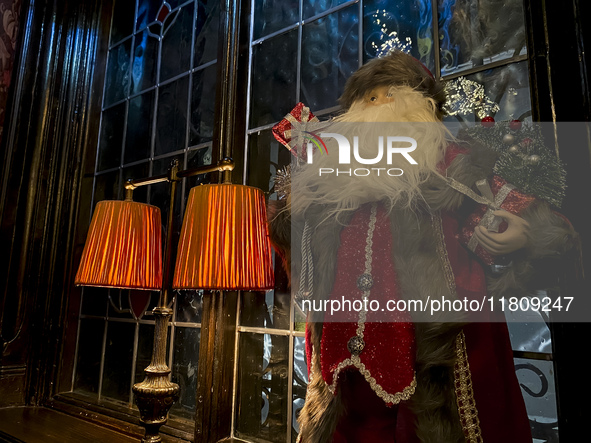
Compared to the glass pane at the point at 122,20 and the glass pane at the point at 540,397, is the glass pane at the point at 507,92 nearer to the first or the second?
the glass pane at the point at 540,397

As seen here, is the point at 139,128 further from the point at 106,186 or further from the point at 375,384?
the point at 375,384

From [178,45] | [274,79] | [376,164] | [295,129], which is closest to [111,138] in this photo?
[178,45]

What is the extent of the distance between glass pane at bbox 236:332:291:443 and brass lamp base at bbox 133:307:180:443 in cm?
24

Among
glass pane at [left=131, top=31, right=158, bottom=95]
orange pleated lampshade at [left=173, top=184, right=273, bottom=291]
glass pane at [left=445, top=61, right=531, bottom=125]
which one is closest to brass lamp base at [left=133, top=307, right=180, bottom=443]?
orange pleated lampshade at [left=173, top=184, right=273, bottom=291]

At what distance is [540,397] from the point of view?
0.72 metres

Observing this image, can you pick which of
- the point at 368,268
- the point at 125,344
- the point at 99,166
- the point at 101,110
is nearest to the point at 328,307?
the point at 368,268

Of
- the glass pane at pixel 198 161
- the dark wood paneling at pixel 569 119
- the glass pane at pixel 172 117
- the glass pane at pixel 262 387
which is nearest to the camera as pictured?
the dark wood paneling at pixel 569 119

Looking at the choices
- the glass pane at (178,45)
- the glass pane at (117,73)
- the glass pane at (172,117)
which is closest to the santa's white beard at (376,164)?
the glass pane at (172,117)

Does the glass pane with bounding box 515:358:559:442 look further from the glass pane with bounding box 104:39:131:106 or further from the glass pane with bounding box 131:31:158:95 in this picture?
the glass pane with bounding box 104:39:131:106

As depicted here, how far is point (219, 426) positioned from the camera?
3.57 feet

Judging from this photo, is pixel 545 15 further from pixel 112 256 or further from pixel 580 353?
pixel 112 256

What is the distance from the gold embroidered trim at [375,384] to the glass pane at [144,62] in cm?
135

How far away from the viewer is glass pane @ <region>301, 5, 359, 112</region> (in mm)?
1086

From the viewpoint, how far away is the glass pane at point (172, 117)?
57.4 inches
